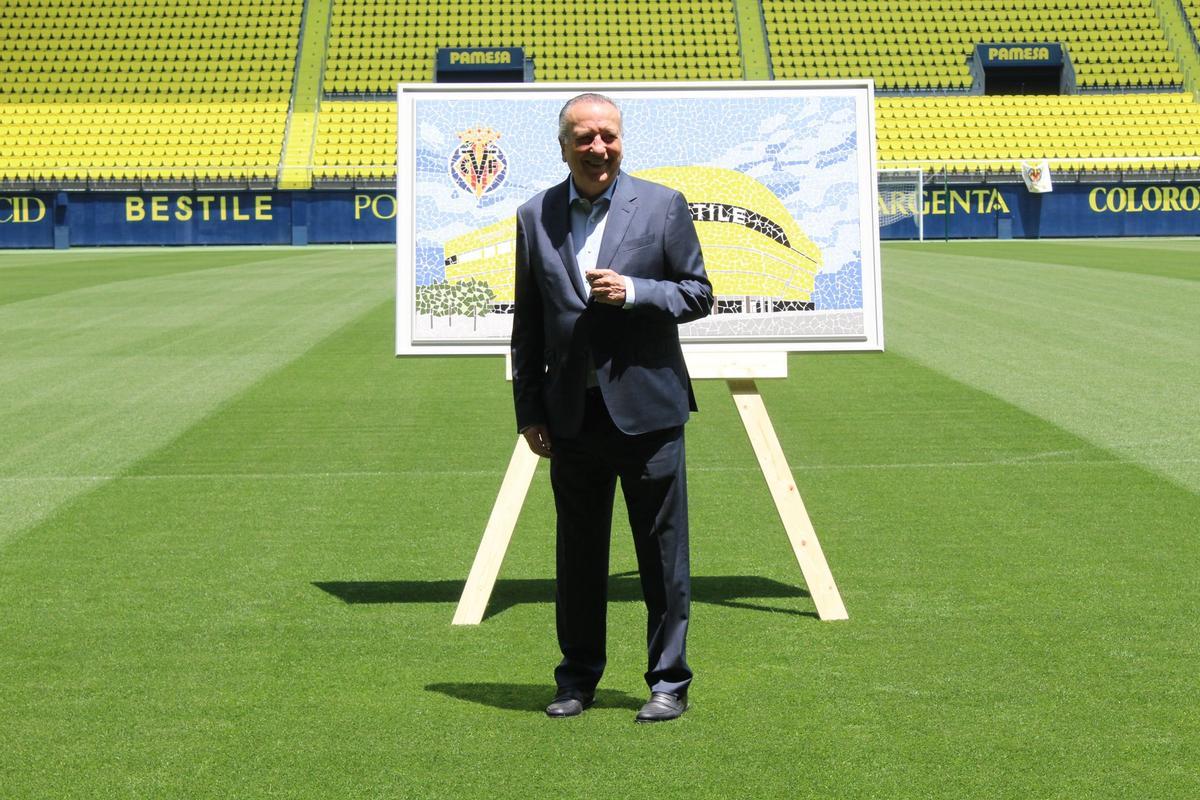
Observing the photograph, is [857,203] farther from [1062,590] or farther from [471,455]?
[471,455]

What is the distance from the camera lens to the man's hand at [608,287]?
175 inches

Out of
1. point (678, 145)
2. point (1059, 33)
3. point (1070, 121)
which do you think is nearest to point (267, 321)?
point (678, 145)

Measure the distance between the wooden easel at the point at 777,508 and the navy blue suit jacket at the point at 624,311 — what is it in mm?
1164

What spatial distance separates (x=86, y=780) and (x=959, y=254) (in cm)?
3248

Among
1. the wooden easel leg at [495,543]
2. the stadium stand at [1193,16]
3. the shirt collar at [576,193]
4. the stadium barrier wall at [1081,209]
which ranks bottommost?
the wooden easel leg at [495,543]

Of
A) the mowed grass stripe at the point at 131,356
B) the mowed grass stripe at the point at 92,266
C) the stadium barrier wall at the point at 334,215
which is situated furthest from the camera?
the stadium barrier wall at the point at 334,215

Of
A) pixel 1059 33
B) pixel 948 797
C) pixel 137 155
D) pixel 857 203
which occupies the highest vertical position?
pixel 1059 33

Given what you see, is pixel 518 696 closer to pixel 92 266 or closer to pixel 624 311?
pixel 624 311

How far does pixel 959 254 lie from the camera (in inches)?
1390

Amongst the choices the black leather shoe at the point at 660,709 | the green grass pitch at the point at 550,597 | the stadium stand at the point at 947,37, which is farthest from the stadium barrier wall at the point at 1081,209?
the black leather shoe at the point at 660,709

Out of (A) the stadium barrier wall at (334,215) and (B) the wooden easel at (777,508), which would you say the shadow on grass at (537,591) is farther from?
(A) the stadium barrier wall at (334,215)

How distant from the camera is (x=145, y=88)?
2013 inches

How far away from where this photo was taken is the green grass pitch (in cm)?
443

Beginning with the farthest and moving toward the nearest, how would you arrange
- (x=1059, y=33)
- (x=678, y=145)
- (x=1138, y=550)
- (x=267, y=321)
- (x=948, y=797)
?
1. (x=1059, y=33)
2. (x=267, y=321)
3. (x=1138, y=550)
4. (x=678, y=145)
5. (x=948, y=797)
